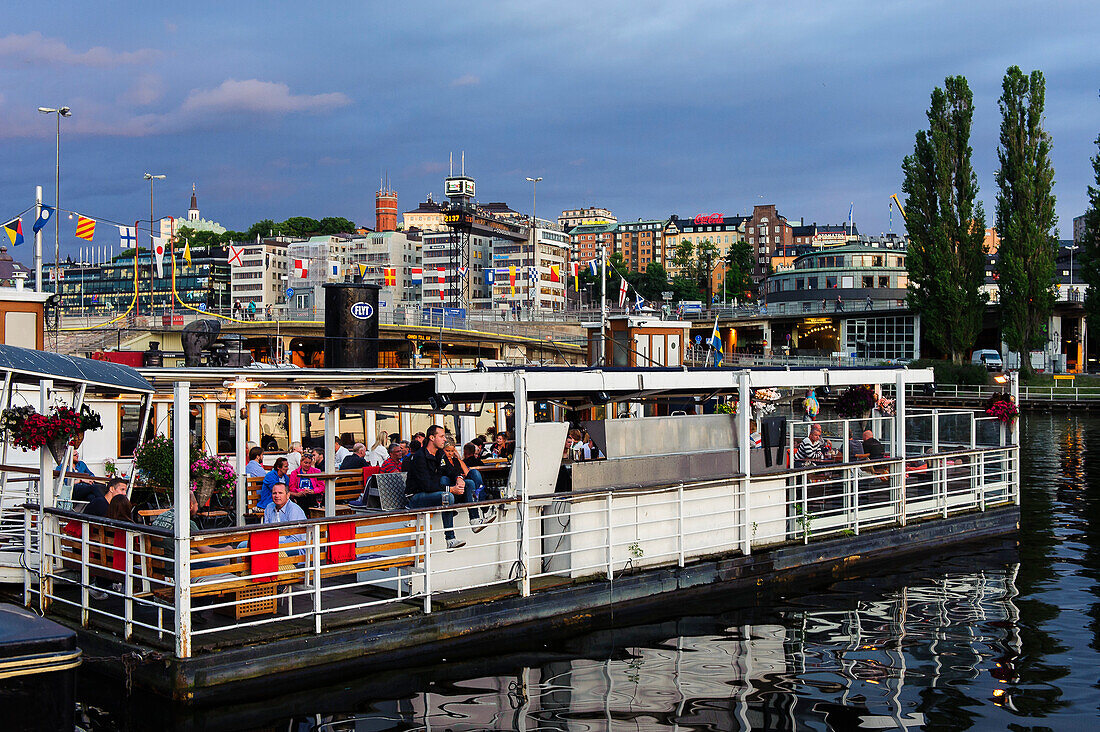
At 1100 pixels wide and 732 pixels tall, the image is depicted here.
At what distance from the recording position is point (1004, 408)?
19609mm

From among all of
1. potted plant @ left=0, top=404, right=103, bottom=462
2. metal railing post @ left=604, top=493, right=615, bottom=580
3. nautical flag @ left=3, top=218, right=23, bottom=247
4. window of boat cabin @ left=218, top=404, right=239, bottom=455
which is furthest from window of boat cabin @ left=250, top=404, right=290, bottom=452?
metal railing post @ left=604, top=493, right=615, bottom=580

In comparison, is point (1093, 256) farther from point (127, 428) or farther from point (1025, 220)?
point (127, 428)

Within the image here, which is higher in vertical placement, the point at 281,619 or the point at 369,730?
the point at 281,619

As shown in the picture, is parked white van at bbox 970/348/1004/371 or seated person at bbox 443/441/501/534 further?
parked white van at bbox 970/348/1004/371

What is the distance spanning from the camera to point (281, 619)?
1002 centimetres

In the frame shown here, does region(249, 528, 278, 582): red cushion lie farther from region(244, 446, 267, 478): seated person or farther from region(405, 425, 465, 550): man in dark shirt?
region(244, 446, 267, 478): seated person

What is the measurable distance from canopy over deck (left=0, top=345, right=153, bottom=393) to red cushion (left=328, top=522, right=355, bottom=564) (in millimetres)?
2915

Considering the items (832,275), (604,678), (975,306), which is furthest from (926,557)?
(832,275)

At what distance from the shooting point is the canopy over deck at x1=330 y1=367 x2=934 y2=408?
40.7ft

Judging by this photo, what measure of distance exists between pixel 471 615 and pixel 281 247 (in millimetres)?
195013

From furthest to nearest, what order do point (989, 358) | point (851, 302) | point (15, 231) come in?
point (851, 302) < point (989, 358) < point (15, 231)

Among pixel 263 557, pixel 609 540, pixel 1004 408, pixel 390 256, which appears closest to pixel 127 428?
pixel 263 557

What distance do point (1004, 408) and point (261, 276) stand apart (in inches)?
7267

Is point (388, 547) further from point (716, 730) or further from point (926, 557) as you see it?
point (926, 557)
